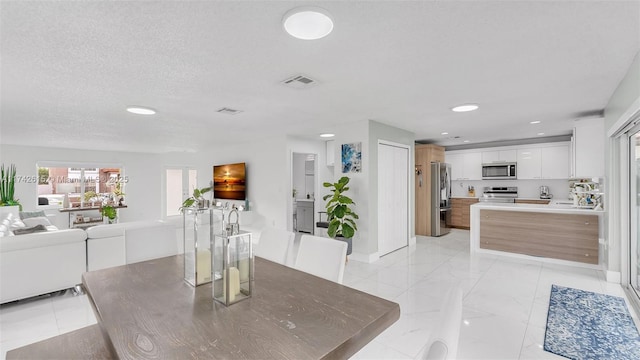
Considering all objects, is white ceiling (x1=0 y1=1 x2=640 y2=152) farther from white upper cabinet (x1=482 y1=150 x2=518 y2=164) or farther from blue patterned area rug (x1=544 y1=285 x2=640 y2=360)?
white upper cabinet (x1=482 y1=150 x2=518 y2=164)

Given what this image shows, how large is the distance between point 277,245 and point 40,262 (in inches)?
104

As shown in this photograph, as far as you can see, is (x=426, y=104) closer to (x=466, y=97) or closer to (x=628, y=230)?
(x=466, y=97)

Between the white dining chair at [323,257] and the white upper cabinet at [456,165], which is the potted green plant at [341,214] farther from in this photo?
the white upper cabinet at [456,165]

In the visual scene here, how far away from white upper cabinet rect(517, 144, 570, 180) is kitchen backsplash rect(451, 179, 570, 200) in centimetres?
36

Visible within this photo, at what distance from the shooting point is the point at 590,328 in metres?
2.46

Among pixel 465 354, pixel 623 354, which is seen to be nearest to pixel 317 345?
pixel 465 354

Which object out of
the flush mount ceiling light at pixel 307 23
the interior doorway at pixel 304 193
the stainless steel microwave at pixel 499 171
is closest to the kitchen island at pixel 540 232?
the stainless steel microwave at pixel 499 171

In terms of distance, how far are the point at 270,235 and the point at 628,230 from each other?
396cm

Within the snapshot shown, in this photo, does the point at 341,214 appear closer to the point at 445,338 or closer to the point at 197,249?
the point at 197,249

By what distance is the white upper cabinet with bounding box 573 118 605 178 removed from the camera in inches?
150

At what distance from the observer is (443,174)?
6582 millimetres

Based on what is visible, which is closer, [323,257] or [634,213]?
[323,257]

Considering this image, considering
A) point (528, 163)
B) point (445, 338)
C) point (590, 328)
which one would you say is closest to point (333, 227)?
point (590, 328)

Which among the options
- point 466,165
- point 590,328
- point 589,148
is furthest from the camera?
point 466,165
